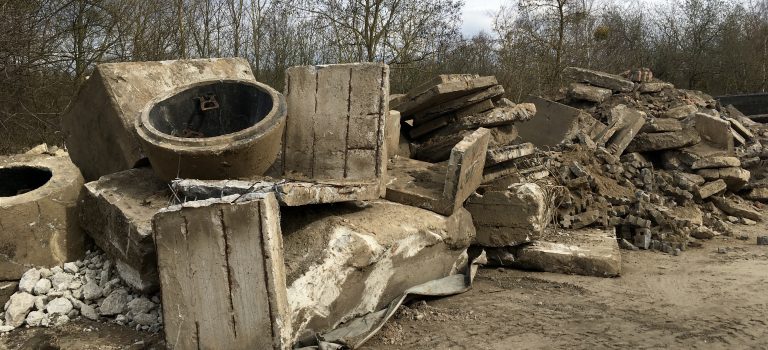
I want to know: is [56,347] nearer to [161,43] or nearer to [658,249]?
[658,249]

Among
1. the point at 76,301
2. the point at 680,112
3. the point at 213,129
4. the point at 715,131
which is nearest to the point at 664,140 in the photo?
the point at 715,131

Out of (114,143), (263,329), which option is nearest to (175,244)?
(263,329)

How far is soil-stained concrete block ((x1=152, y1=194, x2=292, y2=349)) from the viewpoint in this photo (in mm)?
3188

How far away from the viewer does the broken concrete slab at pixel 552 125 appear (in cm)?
795

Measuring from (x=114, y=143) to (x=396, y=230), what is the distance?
2.63 meters

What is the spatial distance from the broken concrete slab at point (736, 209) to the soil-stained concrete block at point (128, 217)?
661 cm

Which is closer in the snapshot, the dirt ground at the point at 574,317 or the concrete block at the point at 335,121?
the dirt ground at the point at 574,317

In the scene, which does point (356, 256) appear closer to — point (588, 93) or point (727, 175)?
point (727, 175)

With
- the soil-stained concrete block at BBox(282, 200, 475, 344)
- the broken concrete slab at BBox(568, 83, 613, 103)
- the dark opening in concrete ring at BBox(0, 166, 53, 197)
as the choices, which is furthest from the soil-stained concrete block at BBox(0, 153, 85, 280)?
the broken concrete slab at BBox(568, 83, 613, 103)

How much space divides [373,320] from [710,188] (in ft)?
18.0

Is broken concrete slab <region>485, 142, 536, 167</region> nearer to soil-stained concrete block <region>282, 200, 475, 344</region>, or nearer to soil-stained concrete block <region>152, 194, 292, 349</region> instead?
soil-stained concrete block <region>282, 200, 475, 344</region>

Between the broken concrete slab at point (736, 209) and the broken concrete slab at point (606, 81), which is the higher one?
the broken concrete slab at point (606, 81)

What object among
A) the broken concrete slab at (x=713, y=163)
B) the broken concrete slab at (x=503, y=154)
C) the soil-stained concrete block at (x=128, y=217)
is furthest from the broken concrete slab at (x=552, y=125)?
the soil-stained concrete block at (x=128, y=217)

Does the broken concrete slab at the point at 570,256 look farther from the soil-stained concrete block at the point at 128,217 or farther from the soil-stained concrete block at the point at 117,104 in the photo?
the soil-stained concrete block at the point at 117,104
